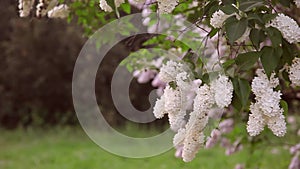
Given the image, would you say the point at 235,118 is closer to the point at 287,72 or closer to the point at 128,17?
the point at 128,17

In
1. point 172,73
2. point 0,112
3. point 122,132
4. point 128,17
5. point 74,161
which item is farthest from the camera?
point 0,112

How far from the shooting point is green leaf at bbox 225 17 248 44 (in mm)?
1446

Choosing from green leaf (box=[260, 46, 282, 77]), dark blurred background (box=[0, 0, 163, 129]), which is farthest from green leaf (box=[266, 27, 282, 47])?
dark blurred background (box=[0, 0, 163, 129])

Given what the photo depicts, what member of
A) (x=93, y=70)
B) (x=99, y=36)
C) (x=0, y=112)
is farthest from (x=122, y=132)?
(x=99, y=36)

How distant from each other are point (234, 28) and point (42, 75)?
781cm

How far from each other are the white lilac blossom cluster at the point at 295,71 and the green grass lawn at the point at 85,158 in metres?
3.73

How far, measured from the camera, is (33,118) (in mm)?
9180

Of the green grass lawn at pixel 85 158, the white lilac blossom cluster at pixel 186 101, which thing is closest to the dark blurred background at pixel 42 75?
the green grass lawn at pixel 85 158

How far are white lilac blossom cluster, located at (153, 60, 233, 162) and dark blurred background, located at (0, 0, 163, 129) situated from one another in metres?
6.83

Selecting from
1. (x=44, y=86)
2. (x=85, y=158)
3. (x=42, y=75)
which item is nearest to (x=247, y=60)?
(x=85, y=158)

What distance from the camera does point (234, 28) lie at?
4.81ft

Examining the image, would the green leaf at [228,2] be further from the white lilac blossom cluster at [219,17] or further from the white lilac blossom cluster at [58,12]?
the white lilac blossom cluster at [58,12]

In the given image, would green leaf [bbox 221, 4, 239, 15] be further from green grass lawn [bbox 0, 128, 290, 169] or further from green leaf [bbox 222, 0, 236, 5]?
green grass lawn [bbox 0, 128, 290, 169]

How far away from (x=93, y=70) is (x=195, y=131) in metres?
7.02
